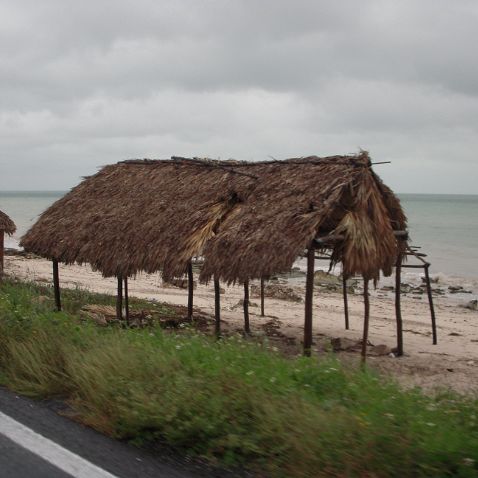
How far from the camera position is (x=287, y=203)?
31.1 ft

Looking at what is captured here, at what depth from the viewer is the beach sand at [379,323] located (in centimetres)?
1022

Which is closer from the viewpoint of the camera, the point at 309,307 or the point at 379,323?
the point at 309,307

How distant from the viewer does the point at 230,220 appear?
9.90 m

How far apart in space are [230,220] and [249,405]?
19.4ft

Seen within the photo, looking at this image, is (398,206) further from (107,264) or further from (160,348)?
(160,348)

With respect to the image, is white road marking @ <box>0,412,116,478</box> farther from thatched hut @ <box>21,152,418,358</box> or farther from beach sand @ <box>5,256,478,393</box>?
thatched hut @ <box>21,152,418,358</box>

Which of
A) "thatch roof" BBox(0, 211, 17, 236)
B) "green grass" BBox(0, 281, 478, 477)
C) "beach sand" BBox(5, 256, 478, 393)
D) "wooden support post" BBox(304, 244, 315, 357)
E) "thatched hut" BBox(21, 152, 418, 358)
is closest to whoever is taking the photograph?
"green grass" BBox(0, 281, 478, 477)

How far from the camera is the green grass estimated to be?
3.50 meters

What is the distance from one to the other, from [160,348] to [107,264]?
222 inches

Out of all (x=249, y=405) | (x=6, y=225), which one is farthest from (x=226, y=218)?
(x=6, y=225)

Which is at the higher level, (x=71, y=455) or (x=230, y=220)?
(x=230, y=220)

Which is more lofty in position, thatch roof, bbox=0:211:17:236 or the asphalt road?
thatch roof, bbox=0:211:17:236

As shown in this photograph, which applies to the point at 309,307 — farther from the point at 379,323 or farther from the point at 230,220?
the point at 379,323

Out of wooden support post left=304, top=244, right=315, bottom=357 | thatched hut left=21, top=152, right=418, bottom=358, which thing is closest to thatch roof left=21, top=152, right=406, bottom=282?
thatched hut left=21, top=152, right=418, bottom=358
